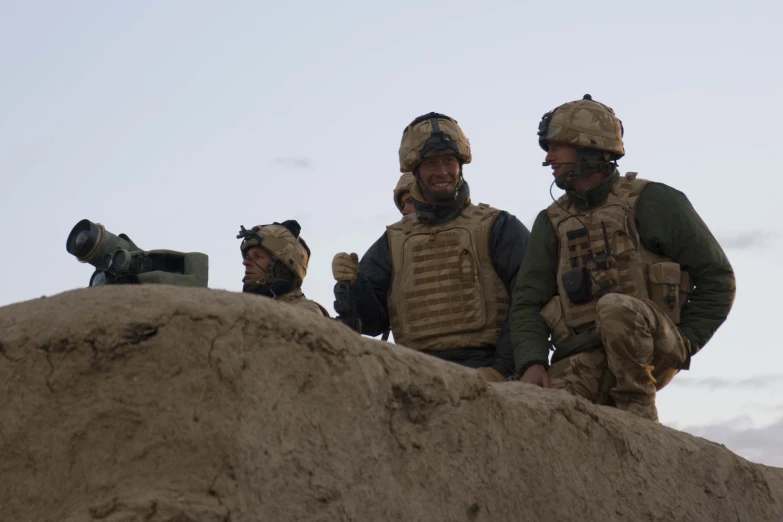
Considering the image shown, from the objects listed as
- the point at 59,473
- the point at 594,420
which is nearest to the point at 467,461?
the point at 594,420

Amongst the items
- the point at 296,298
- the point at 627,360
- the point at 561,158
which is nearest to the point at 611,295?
the point at 627,360

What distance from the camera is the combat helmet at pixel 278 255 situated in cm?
892

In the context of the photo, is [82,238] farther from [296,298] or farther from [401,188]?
[401,188]

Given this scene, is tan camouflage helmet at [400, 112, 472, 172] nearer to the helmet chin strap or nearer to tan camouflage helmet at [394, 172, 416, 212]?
the helmet chin strap

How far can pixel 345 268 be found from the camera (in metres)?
7.56

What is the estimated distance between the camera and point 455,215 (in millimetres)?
7977

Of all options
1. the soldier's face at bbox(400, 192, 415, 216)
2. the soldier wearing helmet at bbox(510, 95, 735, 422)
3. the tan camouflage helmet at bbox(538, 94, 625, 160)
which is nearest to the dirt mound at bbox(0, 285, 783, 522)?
the soldier wearing helmet at bbox(510, 95, 735, 422)

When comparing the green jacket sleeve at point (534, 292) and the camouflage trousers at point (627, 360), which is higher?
the green jacket sleeve at point (534, 292)

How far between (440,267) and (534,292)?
100 cm

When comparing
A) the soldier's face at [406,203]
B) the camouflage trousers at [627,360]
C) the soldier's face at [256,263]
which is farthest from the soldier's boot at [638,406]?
the soldier's face at [406,203]

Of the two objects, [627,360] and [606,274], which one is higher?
[606,274]

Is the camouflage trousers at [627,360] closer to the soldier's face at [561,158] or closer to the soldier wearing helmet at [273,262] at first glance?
the soldier's face at [561,158]

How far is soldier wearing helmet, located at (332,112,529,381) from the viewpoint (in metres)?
7.63

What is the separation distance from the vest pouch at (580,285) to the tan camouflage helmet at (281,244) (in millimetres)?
2750
